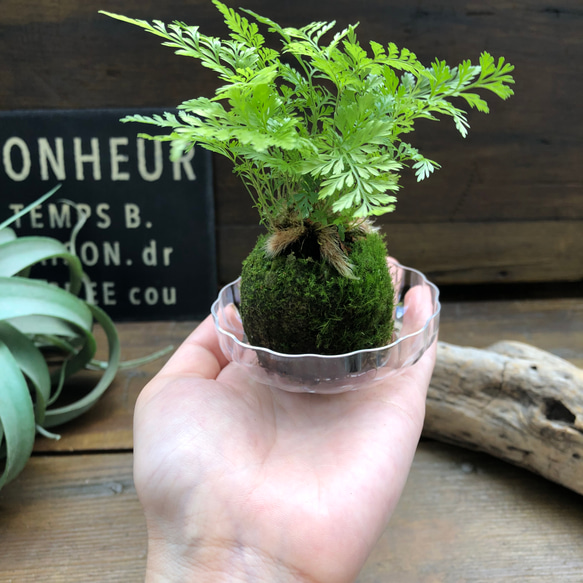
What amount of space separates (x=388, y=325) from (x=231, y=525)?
0.27 meters

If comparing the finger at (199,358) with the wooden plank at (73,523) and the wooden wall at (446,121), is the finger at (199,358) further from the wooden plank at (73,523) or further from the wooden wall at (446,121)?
the wooden wall at (446,121)

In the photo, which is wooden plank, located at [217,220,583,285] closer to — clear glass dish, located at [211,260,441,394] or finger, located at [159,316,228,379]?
finger, located at [159,316,228,379]

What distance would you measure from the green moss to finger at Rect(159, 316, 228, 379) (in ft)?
0.37

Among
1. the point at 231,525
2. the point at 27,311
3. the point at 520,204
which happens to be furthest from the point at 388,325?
the point at 520,204

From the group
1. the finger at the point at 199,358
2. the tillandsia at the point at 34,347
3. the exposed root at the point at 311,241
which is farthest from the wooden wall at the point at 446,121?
the exposed root at the point at 311,241

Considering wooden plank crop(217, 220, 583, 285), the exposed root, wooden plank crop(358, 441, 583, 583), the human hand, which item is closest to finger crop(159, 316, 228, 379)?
the human hand

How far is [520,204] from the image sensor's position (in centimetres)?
114

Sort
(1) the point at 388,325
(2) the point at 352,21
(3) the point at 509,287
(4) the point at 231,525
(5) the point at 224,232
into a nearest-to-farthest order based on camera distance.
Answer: (4) the point at 231,525 < (1) the point at 388,325 < (2) the point at 352,21 < (5) the point at 224,232 < (3) the point at 509,287

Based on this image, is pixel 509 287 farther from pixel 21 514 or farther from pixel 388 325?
pixel 21 514

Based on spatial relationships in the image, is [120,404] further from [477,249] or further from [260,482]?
[477,249]

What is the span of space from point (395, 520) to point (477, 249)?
27.0 inches

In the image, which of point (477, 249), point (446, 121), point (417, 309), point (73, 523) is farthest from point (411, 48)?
point (73, 523)

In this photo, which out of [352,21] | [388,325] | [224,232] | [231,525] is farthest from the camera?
[224,232]

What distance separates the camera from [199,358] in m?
0.66
